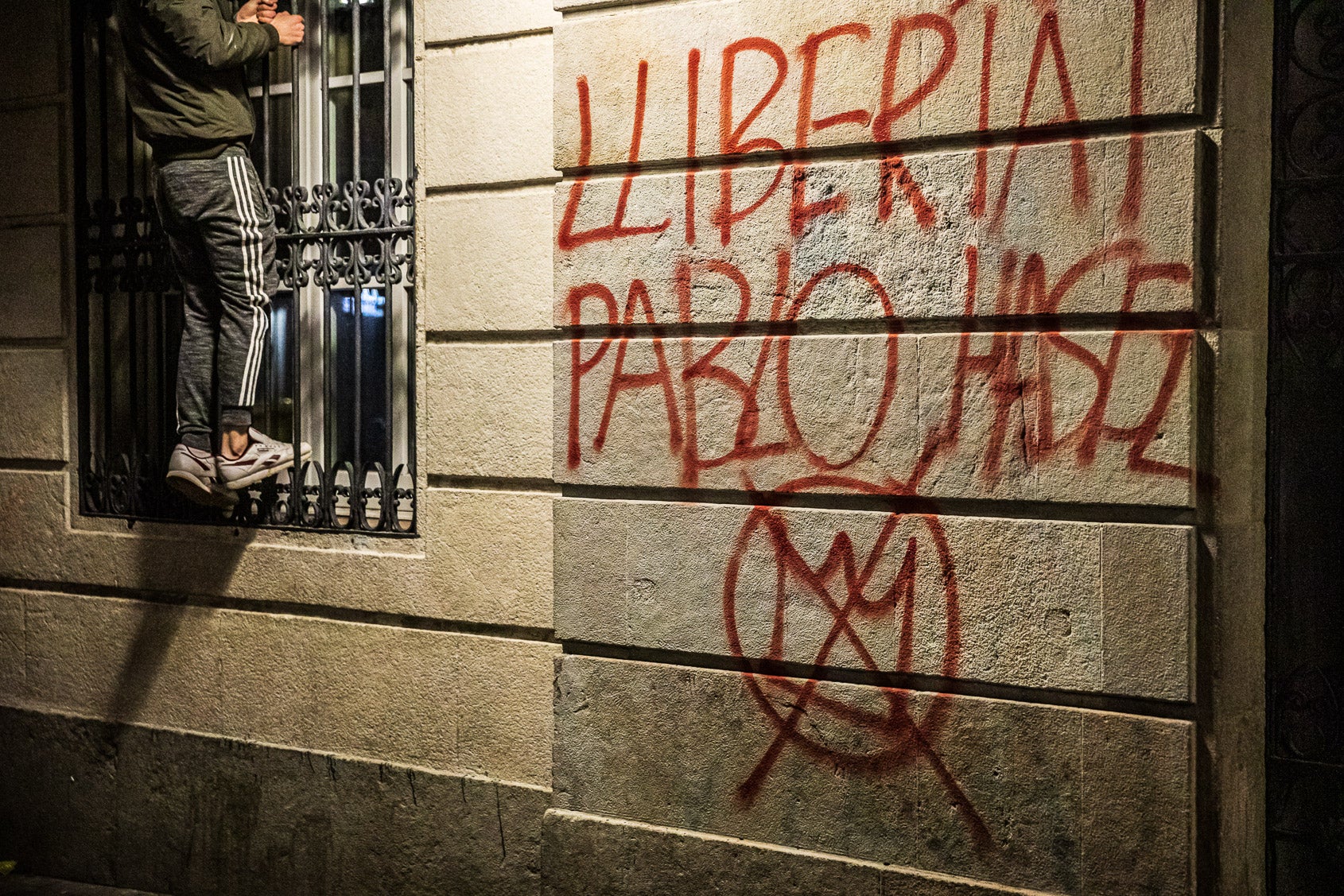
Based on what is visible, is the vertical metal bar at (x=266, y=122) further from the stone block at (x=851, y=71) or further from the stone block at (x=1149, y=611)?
the stone block at (x=1149, y=611)

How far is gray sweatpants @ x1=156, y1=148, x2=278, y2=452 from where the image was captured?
4895mm

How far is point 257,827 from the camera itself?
5023mm

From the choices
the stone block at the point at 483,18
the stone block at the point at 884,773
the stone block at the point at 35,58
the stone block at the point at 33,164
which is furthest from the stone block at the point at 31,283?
the stone block at the point at 884,773

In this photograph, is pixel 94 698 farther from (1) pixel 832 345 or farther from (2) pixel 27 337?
(1) pixel 832 345

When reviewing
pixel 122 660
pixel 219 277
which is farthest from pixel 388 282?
pixel 122 660

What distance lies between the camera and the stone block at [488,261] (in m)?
4.47

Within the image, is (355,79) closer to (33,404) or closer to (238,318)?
(238,318)

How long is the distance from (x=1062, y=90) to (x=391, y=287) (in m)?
2.68

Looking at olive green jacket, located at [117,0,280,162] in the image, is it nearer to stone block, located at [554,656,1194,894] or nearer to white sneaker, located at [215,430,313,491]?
white sneaker, located at [215,430,313,491]

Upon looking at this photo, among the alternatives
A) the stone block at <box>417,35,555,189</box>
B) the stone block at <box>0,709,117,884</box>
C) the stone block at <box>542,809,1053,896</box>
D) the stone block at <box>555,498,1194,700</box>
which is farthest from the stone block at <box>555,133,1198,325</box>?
the stone block at <box>0,709,117,884</box>

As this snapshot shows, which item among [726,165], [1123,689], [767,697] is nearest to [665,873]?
[767,697]

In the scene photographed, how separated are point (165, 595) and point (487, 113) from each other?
8.42ft

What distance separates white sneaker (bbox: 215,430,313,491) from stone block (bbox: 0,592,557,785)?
1.97 ft

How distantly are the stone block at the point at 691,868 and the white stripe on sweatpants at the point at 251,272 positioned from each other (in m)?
2.11
